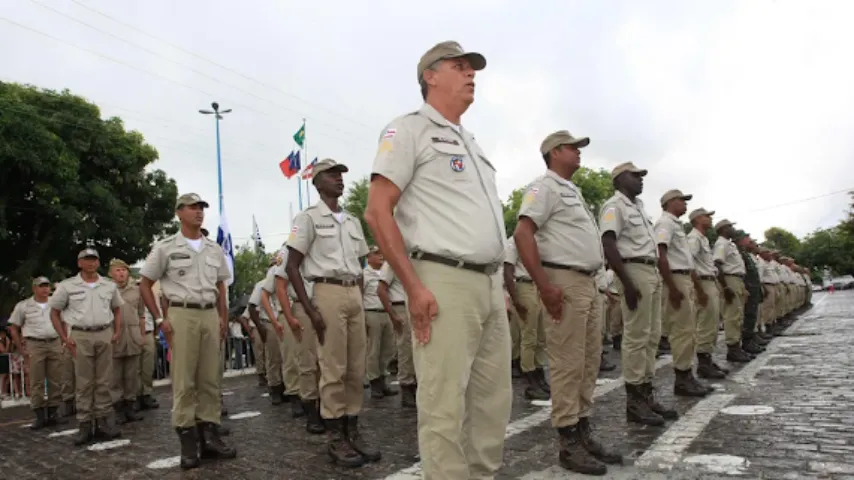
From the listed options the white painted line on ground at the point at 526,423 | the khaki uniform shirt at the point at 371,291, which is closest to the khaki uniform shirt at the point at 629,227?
the white painted line on ground at the point at 526,423

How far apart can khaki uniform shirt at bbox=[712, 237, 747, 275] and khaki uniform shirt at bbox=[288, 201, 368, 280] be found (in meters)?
6.79

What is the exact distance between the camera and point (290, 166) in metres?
26.0

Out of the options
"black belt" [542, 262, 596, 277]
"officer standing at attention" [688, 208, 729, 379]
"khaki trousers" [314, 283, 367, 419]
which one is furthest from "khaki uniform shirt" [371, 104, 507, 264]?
"officer standing at attention" [688, 208, 729, 379]

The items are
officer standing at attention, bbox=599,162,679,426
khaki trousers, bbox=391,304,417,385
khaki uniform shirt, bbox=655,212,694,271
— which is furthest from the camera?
khaki trousers, bbox=391,304,417,385

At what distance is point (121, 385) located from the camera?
8562mm

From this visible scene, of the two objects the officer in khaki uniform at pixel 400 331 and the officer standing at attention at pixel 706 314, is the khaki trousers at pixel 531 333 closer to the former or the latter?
the officer in khaki uniform at pixel 400 331

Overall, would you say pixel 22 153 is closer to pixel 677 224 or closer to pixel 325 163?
pixel 325 163

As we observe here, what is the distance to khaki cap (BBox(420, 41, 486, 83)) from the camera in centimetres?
290

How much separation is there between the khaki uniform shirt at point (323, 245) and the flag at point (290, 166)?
20996 mm

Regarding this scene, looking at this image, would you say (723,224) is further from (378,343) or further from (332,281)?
(332,281)

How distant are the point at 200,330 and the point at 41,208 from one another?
17.2 m

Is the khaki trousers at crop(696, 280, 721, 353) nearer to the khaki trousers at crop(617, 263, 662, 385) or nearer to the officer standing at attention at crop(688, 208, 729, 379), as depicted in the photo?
the officer standing at attention at crop(688, 208, 729, 379)

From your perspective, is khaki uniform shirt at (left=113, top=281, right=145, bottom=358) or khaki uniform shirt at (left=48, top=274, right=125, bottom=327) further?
khaki uniform shirt at (left=113, top=281, right=145, bottom=358)

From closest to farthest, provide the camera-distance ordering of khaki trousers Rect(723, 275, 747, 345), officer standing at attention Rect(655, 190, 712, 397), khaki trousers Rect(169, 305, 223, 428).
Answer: khaki trousers Rect(169, 305, 223, 428) < officer standing at attention Rect(655, 190, 712, 397) < khaki trousers Rect(723, 275, 747, 345)
